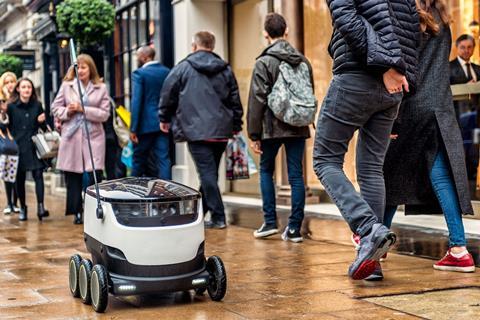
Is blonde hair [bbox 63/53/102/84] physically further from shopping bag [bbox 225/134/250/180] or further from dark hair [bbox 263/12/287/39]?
dark hair [bbox 263/12/287/39]

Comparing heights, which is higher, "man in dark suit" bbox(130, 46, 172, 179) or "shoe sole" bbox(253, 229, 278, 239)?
"man in dark suit" bbox(130, 46, 172, 179)

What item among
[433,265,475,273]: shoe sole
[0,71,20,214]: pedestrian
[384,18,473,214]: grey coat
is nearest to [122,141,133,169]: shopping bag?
[0,71,20,214]: pedestrian

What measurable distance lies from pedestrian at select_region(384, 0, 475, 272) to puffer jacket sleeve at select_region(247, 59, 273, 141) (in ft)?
5.66

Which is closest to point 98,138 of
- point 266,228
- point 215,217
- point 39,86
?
point 215,217

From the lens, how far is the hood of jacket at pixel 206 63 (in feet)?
27.9

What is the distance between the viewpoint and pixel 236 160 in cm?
995

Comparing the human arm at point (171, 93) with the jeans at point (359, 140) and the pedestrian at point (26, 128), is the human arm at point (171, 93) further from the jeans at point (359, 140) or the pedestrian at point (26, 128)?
the jeans at point (359, 140)

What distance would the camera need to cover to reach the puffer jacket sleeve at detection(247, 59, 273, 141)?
731 cm

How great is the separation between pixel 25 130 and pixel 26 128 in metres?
0.03

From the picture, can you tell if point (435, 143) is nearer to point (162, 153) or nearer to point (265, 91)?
point (265, 91)

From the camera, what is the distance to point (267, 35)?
761 centimetres

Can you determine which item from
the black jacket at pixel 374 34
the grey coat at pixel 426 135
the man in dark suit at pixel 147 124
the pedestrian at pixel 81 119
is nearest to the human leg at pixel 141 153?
the man in dark suit at pixel 147 124

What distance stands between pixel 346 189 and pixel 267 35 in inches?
115

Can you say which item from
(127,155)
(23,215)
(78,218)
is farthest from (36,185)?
(127,155)
